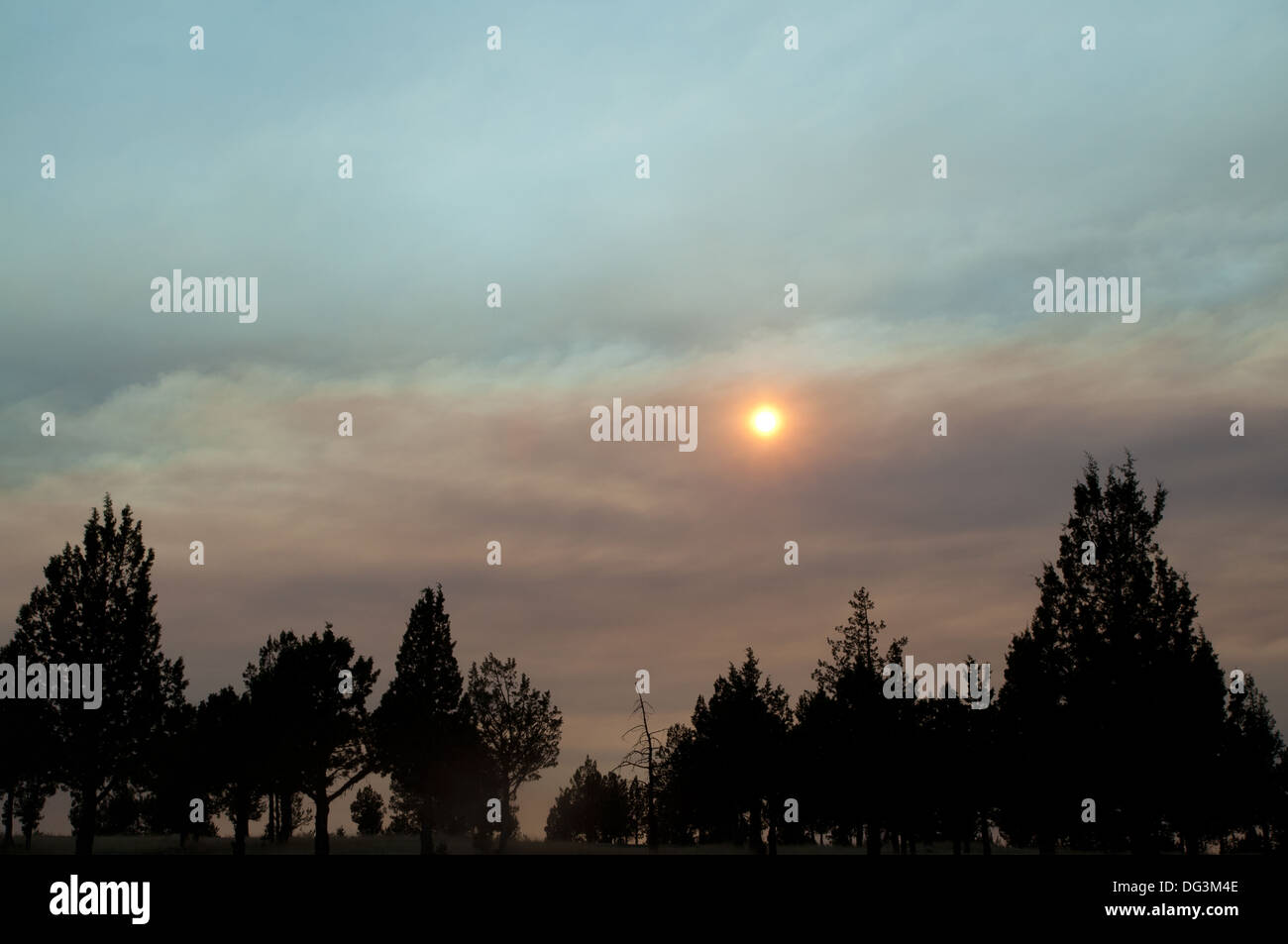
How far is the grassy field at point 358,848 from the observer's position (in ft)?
262

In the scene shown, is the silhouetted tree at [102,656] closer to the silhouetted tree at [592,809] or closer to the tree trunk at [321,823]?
the tree trunk at [321,823]

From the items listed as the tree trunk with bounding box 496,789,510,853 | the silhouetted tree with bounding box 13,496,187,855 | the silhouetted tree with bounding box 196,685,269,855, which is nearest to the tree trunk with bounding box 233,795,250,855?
the silhouetted tree with bounding box 196,685,269,855

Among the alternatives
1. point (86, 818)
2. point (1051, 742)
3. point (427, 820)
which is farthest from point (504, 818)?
point (1051, 742)

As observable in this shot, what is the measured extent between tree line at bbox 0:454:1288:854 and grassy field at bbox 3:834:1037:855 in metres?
2.41

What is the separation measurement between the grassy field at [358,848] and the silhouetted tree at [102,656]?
7953 mm

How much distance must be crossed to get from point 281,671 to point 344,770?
9691 mm

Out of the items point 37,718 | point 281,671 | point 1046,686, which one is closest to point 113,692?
point 37,718

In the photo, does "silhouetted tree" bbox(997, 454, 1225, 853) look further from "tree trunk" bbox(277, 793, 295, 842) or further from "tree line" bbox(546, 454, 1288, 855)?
"tree trunk" bbox(277, 793, 295, 842)

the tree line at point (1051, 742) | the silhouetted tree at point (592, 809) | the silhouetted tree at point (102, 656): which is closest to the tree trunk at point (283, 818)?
the silhouetted tree at point (102, 656)

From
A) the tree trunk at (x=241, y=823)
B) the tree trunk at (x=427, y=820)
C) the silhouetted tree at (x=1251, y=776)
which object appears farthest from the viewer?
the tree trunk at (x=427, y=820)

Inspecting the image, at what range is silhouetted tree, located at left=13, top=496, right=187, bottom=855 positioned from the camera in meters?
69.5

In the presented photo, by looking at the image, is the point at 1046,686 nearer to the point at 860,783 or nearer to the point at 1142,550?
the point at 1142,550

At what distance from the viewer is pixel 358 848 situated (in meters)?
88.2
